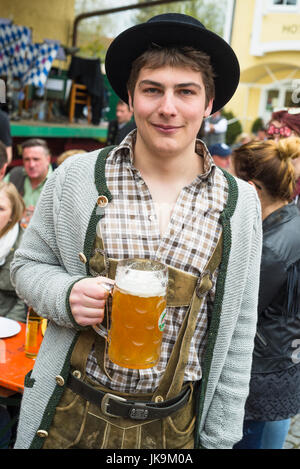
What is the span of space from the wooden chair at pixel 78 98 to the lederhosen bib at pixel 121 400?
1006 centimetres

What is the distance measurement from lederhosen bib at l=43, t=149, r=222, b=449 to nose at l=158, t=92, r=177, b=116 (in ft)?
1.25

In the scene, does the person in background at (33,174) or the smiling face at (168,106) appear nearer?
the smiling face at (168,106)

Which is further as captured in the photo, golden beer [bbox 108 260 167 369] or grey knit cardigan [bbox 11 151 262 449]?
grey knit cardigan [bbox 11 151 262 449]

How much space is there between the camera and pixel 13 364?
6.79ft

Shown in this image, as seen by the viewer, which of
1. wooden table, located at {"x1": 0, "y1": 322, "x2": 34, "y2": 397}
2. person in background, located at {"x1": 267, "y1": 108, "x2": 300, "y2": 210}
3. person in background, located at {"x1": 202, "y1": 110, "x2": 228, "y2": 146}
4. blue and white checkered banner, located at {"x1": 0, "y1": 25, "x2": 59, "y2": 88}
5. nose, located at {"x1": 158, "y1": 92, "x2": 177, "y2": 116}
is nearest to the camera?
nose, located at {"x1": 158, "y1": 92, "x2": 177, "y2": 116}

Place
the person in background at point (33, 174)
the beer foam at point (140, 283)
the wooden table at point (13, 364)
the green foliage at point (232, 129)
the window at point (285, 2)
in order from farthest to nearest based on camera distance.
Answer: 1. the green foliage at point (232, 129)
2. the window at point (285, 2)
3. the person in background at point (33, 174)
4. the wooden table at point (13, 364)
5. the beer foam at point (140, 283)

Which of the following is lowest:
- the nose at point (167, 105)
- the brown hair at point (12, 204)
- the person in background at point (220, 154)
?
the person in background at point (220, 154)

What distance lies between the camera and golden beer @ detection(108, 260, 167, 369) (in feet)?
3.60

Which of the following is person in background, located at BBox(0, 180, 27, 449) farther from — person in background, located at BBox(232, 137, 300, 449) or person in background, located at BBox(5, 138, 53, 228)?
person in background, located at BBox(5, 138, 53, 228)

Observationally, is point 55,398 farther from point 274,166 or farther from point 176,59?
point 274,166

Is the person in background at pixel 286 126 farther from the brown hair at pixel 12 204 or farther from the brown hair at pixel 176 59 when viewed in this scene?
the brown hair at pixel 176 59

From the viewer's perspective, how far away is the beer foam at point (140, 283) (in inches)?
43.0

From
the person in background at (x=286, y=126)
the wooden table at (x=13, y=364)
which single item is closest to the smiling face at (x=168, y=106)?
the wooden table at (x=13, y=364)

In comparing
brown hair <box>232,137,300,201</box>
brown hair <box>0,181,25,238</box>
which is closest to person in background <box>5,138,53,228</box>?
brown hair <box>0,181,25,238</box>
